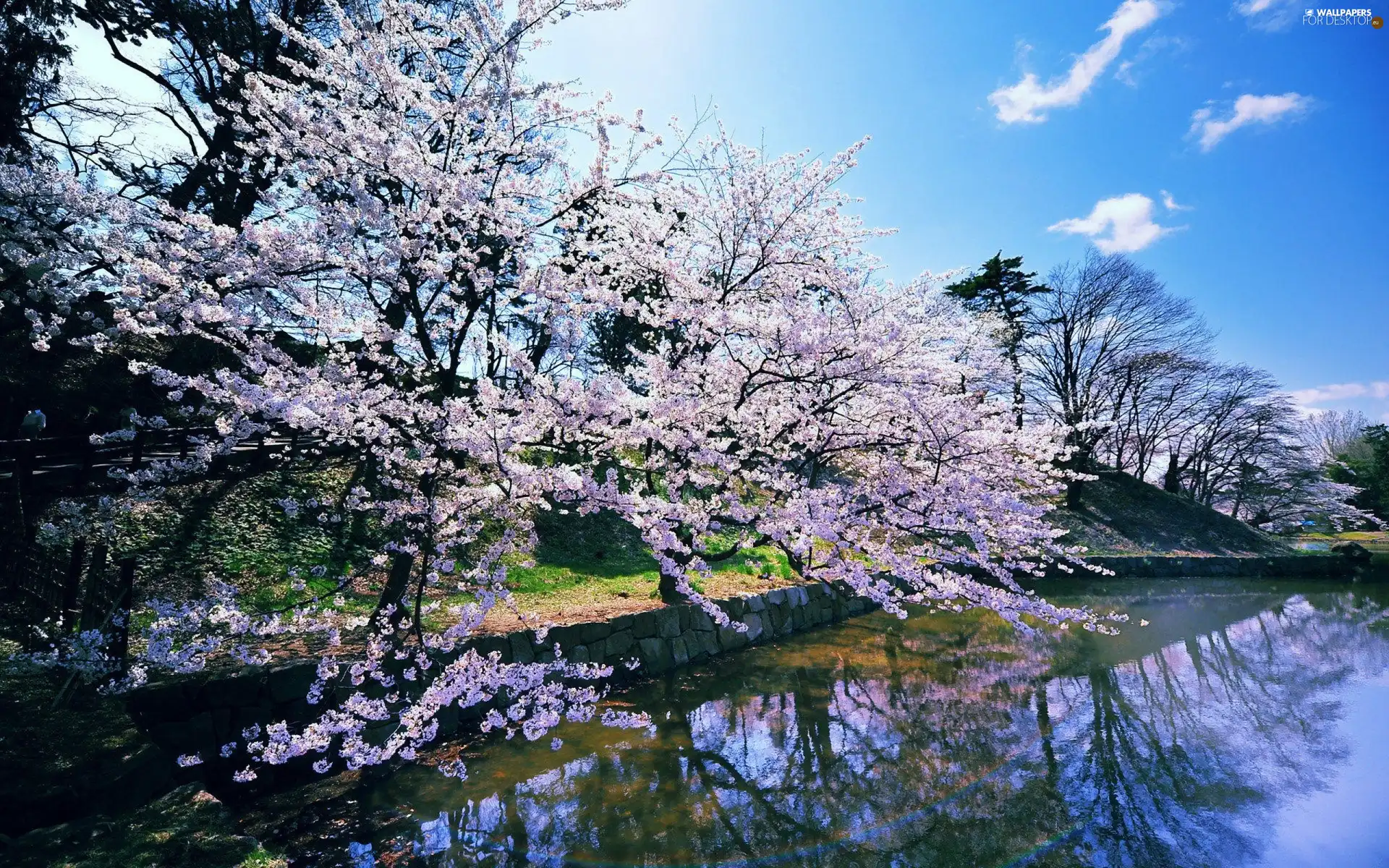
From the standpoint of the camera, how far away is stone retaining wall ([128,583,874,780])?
463 cm

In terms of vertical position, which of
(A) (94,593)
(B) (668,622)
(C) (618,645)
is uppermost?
(A) (94,593)

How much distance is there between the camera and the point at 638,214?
6.73m

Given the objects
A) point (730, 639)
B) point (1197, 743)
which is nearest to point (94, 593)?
point (730, 639)

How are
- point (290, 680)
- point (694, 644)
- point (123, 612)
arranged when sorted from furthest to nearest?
point (694, 644), point (290, 680), point (123, 612)

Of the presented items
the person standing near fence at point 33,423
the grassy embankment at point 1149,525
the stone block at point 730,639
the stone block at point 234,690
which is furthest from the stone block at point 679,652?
the grassy embankment at point 1149,525

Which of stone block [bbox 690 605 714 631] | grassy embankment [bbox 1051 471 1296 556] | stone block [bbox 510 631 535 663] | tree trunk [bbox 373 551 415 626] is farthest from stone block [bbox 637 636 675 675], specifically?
grassy embankment [bbox 1051 471 1296 556]

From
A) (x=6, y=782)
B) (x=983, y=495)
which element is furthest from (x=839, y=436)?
(x=6, y=782)

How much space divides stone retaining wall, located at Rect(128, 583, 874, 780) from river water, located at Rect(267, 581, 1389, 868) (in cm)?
46

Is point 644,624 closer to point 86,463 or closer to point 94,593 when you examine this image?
point 94,593

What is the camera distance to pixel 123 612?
4867 millimetres

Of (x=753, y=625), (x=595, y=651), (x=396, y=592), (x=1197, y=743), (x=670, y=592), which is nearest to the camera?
(x=396, y=592)

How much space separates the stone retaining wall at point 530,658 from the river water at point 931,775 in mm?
463

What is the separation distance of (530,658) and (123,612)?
11.7ft

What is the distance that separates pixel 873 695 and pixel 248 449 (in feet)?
34.3
